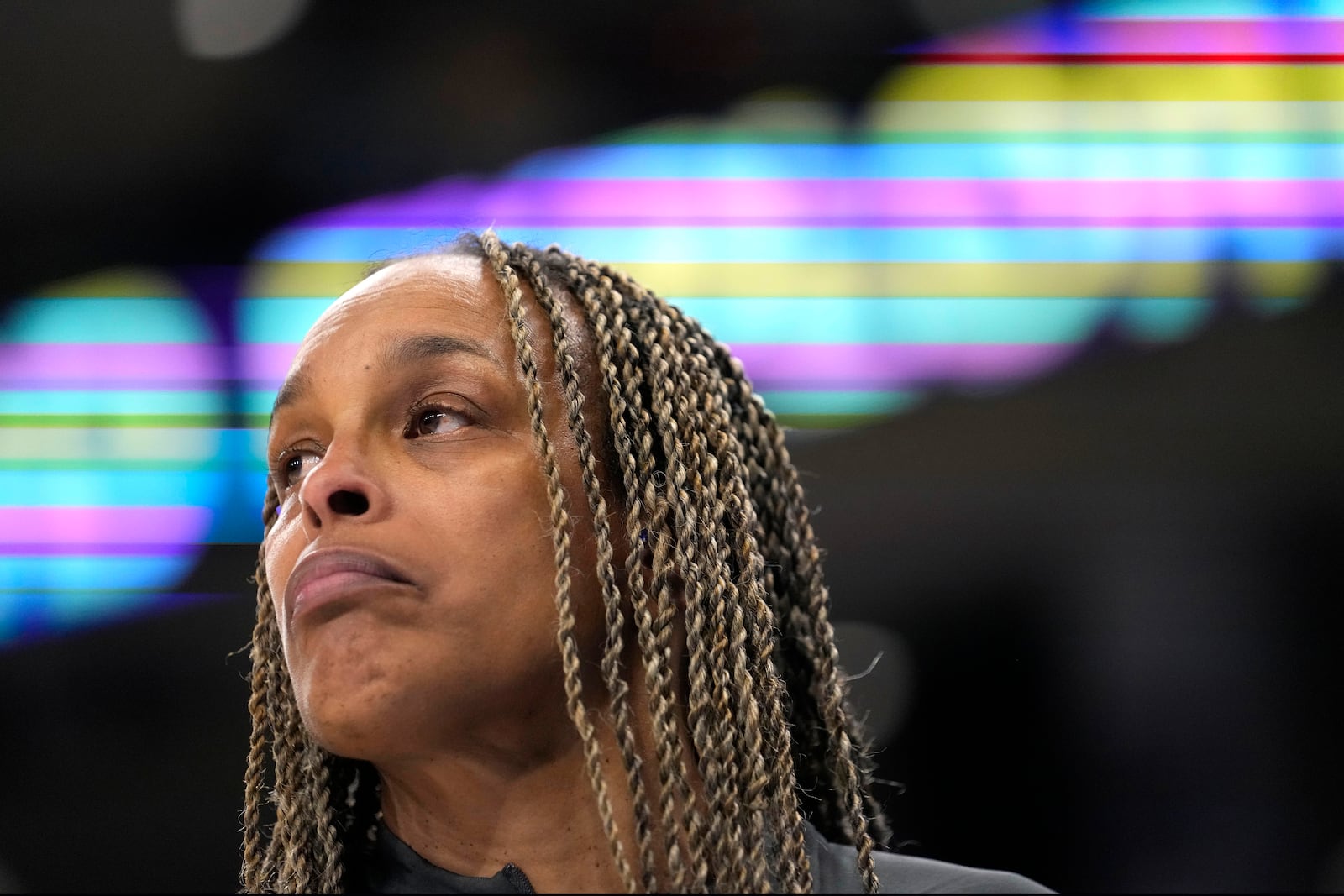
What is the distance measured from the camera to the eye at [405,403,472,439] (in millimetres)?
1438

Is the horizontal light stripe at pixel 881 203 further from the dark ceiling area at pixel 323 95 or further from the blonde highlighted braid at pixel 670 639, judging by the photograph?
the blonde highlighted braid at pixel 670 639

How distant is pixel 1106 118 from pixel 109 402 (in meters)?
1.71

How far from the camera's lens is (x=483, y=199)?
211 centimetres

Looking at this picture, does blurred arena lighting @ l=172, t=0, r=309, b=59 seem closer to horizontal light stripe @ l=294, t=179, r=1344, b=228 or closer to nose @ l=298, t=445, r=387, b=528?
horizontal light stripe @ l=294, t=179, r=1344, b=228

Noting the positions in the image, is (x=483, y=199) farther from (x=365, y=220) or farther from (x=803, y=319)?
(x=803, y=319)

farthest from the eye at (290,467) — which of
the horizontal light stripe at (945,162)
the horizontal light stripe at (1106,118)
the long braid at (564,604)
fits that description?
the horizontal light stripe at (1106,118)

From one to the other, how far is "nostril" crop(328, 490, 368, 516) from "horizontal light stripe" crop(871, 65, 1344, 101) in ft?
3.86

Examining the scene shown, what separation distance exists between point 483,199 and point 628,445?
2.56ft

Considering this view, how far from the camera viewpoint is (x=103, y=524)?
6.59ft

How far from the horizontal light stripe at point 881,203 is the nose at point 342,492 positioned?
0.76 m

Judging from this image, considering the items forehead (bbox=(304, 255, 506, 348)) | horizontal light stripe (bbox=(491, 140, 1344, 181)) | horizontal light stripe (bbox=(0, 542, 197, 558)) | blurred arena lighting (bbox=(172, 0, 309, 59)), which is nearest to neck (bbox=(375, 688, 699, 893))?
forehead (bbox=(304, 255, 506, 348))

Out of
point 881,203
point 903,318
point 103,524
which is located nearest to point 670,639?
point 903,318

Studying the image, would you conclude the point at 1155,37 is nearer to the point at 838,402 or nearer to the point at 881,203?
the point at 881,203

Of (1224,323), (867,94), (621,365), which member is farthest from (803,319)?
(1224,323)
